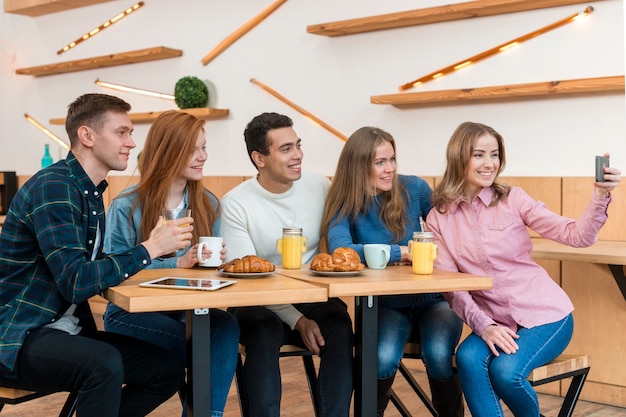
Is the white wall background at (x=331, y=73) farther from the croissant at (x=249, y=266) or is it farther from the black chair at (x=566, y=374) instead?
the croissant at (x=249, y=266)

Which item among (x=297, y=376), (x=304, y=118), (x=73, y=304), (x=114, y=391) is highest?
(x=304, y=118)

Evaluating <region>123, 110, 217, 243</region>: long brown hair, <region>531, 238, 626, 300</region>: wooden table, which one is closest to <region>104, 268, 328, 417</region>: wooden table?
<region>123, 110, 217, 243</region>: long brown hair

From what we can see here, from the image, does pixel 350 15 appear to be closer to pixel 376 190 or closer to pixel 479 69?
pixel 479 69

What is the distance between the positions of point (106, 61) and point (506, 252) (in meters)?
3.77

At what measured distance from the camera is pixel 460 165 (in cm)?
274

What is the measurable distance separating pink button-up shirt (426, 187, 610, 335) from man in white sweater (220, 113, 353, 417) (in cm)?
41

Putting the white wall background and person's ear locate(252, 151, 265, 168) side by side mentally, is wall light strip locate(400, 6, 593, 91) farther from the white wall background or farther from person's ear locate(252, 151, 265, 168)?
person's ear locate(252, 151, 265, 168)

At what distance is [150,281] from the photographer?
7.27ft

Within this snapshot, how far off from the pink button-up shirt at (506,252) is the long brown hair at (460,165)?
0.08 feet

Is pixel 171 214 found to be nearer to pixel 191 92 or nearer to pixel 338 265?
pixel 338 265

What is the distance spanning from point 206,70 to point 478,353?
128 inches

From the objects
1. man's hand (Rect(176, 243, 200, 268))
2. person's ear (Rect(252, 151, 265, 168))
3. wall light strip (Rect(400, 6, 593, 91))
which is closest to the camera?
man's hand (Rect(176, 243, 200, 268))

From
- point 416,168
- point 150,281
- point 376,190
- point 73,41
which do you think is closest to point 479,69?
point 416,168

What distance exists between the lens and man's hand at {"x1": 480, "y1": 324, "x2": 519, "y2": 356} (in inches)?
97.0
